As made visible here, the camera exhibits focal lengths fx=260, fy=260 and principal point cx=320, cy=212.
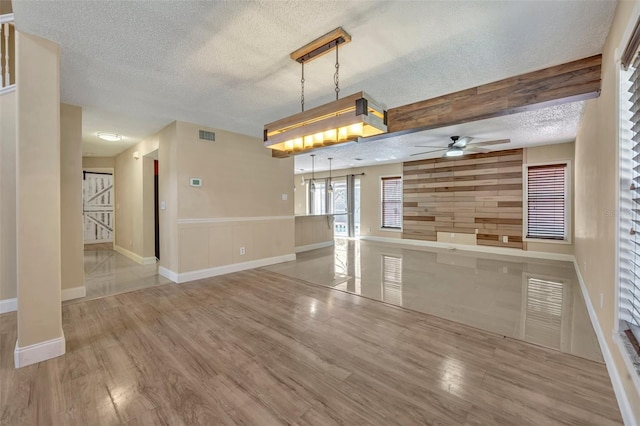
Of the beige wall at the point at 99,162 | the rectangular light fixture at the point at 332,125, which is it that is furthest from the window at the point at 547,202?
the beige wall at the point at 99,162

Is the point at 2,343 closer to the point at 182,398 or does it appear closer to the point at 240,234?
the point at 182,398

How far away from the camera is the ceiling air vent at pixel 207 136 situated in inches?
180

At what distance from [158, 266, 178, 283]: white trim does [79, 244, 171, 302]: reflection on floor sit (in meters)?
0.07

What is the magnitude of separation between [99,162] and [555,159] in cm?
1133

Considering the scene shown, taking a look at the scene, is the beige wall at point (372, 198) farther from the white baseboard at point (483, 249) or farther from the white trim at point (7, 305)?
the white trim at point (7, 305)

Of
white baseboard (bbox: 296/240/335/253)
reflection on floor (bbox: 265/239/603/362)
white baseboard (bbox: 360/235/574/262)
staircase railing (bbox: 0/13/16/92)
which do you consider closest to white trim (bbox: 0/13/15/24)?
Result: staircase railing (bbox: 0/13/16/92)

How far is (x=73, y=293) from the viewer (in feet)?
11.9

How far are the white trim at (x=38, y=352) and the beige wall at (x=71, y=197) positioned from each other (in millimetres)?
1709

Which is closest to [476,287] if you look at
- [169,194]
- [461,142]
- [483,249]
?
[461,142]

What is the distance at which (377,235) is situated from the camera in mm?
9188

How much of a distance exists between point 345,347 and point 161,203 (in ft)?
13.9

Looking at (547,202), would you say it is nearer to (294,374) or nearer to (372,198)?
(372,198)

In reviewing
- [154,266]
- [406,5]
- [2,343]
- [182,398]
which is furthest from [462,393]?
[154,266]

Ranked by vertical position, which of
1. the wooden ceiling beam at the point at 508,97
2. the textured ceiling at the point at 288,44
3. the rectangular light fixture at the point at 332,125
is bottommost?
the rectangular light fixture at the point at 332,125
